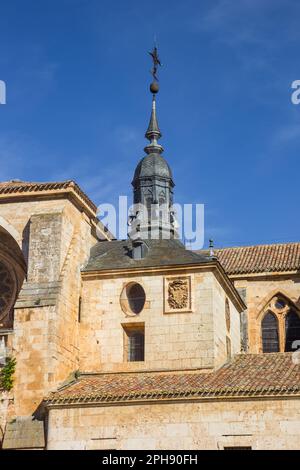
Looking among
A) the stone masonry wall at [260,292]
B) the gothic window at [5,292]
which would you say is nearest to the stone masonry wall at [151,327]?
the gothic window at [5,292]

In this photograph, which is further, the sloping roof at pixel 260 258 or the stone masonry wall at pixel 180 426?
the sloping roof at pixel 260 258

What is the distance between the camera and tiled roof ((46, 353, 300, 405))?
23.8 metres

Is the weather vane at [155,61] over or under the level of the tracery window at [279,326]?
over

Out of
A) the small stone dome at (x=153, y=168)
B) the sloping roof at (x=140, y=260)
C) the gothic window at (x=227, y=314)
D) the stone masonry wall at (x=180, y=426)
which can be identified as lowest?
the stone masonry wall at (x=180, y=426)

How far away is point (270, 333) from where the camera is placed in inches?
1337

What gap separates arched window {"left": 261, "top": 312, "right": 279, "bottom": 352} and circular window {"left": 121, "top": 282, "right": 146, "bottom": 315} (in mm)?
7598

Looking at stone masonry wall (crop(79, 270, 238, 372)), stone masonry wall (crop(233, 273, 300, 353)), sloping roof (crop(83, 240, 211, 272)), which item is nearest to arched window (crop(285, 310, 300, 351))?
stone masonry wall (crop(233, 273, 300, 353))

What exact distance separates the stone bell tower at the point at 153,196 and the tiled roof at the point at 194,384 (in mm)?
6251

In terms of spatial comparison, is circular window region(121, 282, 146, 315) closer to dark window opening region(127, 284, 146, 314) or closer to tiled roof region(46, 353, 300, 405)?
dark window opening region(127, 284, 146, 314)

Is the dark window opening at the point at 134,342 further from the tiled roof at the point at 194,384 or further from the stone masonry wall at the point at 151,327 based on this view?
the tiled roof at the point at 194,384

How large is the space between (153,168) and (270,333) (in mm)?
7765

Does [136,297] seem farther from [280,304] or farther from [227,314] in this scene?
[280,304]

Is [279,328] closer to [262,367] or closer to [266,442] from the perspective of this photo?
[262,367]

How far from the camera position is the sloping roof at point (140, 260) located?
92.1 ft
